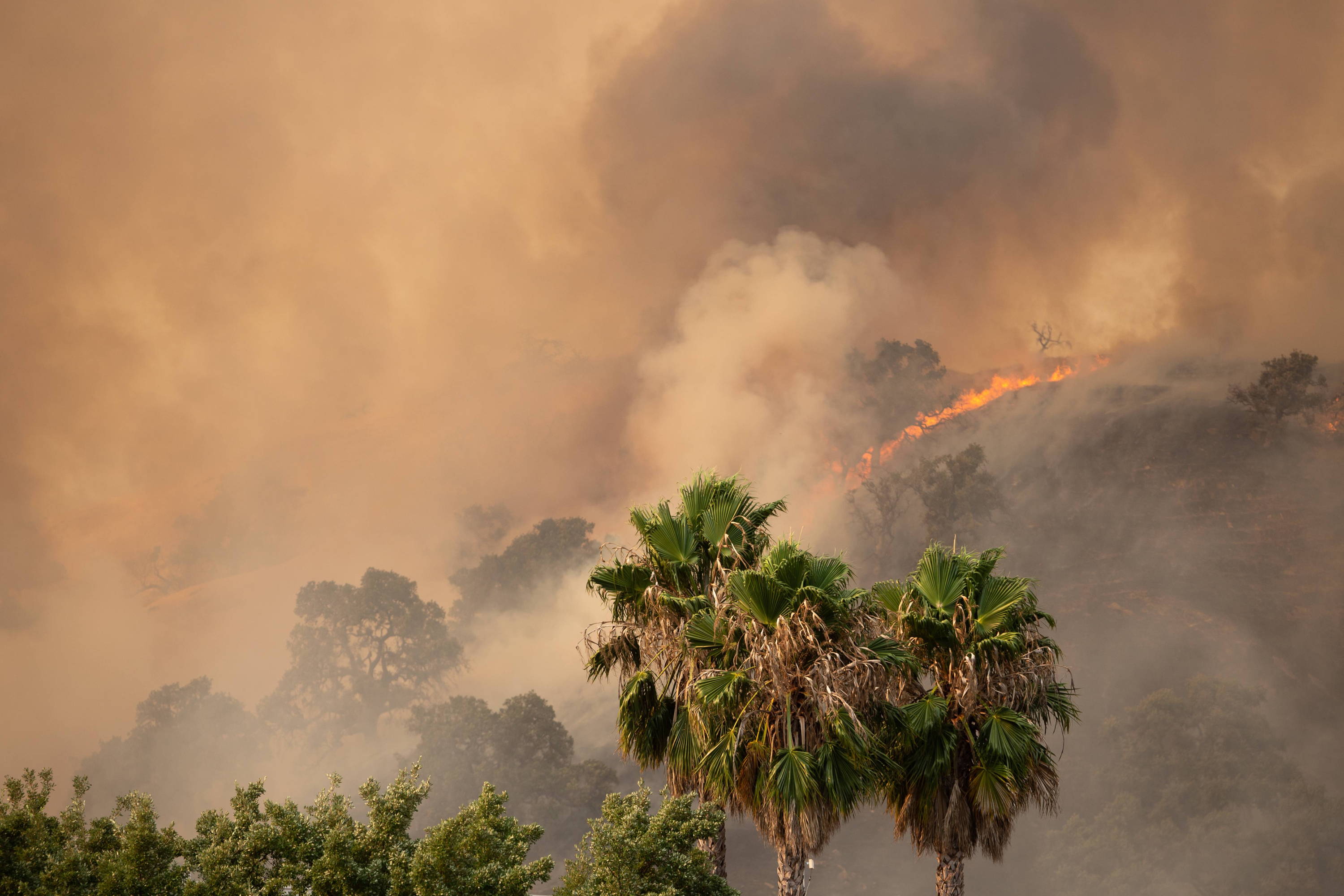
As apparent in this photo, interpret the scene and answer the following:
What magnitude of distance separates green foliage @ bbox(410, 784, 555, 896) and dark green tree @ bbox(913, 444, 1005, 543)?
63.0 metres

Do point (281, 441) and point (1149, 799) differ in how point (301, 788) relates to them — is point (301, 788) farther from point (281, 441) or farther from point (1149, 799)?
point (1149, 799)

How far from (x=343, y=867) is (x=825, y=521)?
6700 cm

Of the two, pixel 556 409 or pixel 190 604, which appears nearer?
pixel 190 604

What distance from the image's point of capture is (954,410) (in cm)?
7831

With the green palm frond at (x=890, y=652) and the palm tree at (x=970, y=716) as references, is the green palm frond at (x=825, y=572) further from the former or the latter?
the palm tree at (x=970, y=716)

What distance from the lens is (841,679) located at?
411 inches

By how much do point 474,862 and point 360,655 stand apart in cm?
6431

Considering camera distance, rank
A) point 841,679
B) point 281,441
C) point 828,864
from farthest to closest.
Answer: point 281,441
point 828,864
point 841,679

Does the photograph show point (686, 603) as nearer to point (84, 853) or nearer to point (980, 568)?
point (980, 568)

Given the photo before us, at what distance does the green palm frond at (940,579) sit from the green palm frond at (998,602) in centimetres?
35

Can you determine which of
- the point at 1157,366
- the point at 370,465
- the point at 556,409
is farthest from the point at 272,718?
the point at 1157,366

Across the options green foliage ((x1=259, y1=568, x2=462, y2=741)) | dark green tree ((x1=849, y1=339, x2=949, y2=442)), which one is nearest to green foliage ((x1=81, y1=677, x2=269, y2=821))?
green foliage ((x1=259, y1=568, x2=462, y2=741))

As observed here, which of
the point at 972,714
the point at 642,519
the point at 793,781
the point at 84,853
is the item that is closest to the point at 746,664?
the point at 793,781

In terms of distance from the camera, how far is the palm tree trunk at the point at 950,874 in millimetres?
12461
